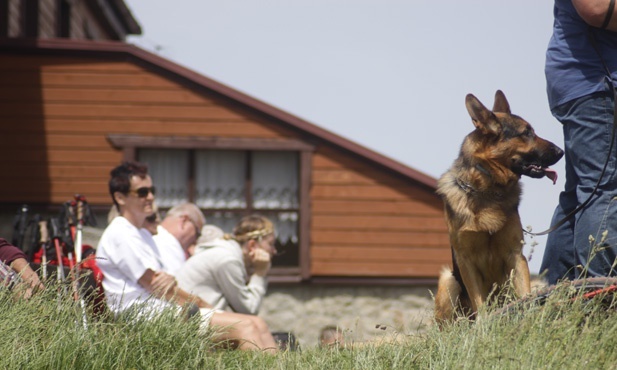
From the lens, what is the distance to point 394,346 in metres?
4.99

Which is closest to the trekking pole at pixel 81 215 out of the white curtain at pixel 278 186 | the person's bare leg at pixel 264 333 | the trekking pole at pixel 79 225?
the trekking pole at pixel 79 225

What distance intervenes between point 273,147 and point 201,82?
175 centimetres

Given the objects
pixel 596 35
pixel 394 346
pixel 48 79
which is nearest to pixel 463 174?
pixel 596 35

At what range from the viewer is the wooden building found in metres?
19.0

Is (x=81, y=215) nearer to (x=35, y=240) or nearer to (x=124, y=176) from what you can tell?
(x=35, y=240)

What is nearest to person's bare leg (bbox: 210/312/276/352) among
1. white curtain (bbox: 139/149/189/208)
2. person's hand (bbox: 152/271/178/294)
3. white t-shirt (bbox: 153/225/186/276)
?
person's hand (bbox: 152/271/178/294)

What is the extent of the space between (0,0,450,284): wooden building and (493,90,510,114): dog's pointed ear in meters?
12.6

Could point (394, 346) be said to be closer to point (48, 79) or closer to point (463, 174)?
point (463, 174)

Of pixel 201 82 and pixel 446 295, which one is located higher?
pixel 201 82

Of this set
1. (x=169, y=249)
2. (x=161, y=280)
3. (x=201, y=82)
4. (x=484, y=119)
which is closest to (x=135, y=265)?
(x=161, y=280)

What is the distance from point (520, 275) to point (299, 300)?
13.1 meters

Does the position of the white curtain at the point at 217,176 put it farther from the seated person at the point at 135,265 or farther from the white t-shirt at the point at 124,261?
the white t-shirt at the point at 124,261

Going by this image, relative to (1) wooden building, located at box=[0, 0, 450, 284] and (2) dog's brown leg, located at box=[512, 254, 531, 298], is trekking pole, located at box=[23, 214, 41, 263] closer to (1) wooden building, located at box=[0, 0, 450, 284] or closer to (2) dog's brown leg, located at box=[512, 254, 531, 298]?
(2) dog's brown leg, located at box=[512, 254, 531, 298]

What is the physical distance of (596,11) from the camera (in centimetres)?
516
